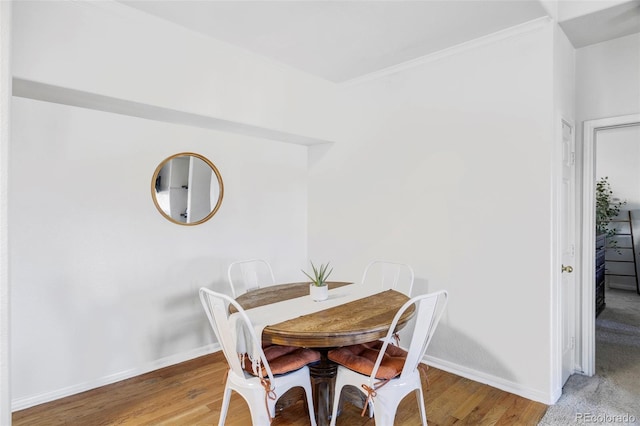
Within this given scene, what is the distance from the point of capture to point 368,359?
77.8 inches

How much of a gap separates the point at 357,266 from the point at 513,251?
142 cm

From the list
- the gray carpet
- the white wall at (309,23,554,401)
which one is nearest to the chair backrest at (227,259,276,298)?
the white wall at (309,23,554,401)

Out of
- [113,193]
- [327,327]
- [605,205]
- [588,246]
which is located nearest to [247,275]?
[113,193]

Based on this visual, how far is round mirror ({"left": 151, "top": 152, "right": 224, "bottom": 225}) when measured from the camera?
2977 mm

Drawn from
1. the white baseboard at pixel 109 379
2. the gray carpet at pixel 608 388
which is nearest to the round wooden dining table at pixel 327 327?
the white baseboard at pixel 109 379

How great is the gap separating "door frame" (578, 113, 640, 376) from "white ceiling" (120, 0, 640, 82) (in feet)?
2.44

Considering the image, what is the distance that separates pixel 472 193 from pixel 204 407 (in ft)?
7.74

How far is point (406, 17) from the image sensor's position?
250 centimetres

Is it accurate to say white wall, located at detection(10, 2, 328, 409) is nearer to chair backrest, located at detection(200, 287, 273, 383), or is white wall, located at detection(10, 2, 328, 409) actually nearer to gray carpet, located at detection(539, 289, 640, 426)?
chair backrest, located at detection(200, 287, 273, 383)

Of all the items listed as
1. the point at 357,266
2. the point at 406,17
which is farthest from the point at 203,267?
the point at 406,17

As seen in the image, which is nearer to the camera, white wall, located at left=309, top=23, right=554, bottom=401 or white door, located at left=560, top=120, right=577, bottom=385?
white wall, located at left=309, top=23, right=554, bottom=401

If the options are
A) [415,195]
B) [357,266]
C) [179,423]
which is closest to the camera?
[179,423]

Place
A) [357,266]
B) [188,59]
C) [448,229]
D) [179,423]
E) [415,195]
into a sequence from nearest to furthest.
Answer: [179,423] < [188,59] < [448,229] < [415,195] < [357,266]

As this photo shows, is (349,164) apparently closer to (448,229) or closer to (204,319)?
(448,229)
